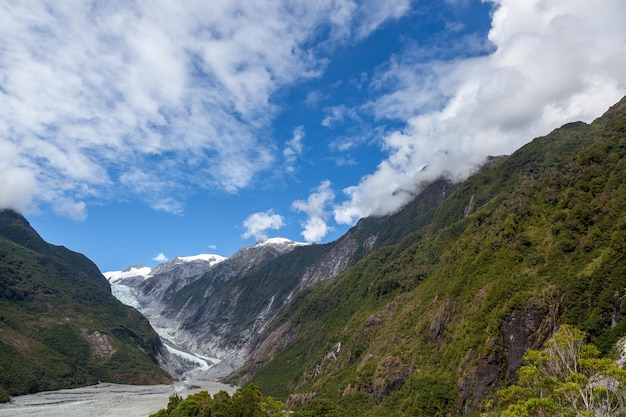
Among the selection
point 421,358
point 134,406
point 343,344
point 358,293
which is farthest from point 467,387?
point 134,406

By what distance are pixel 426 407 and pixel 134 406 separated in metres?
119

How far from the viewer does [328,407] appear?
257ft

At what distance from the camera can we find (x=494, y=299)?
79562 millimetres

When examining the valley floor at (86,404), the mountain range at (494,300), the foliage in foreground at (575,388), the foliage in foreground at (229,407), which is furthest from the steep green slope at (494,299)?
the valley floor at (86,404)

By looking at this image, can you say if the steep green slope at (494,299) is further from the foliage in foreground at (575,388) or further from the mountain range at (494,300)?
the foliage in foreground at (575,388)

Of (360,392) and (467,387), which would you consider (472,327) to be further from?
(360,392)

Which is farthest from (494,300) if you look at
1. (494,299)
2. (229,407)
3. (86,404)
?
(86,404)

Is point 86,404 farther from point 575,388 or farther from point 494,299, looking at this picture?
point 575,388

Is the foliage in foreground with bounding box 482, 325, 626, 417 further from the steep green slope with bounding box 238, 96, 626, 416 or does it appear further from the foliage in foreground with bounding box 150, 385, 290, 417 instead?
the foliage in foreground with bounding box 150, 385, 290, 417

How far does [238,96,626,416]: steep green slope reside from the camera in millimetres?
63000

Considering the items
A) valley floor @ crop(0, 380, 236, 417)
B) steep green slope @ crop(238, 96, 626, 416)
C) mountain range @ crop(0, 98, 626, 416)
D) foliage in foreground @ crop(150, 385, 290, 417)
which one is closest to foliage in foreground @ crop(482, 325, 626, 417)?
mountain range @ crop(0, 98, 626, 416)

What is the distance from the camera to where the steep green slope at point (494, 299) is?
6300 centimetres

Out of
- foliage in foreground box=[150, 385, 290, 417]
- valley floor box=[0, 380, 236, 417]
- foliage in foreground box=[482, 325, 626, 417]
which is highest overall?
valley floor box=[0, 380, 236, 417]

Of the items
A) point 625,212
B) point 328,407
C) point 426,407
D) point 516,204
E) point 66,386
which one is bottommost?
point 426,407
